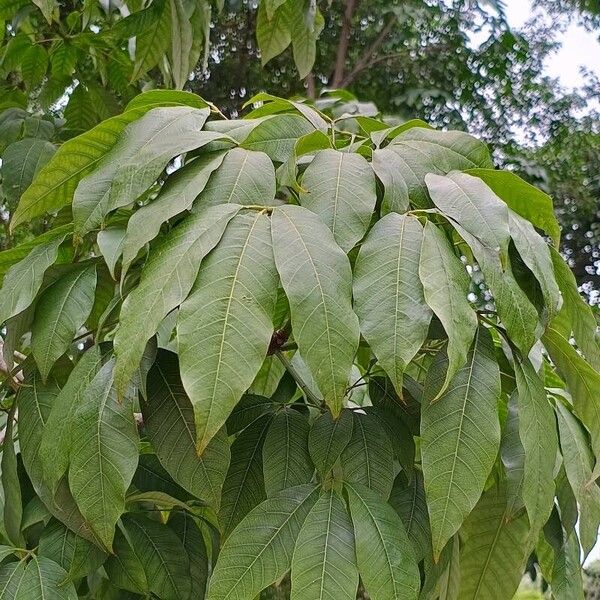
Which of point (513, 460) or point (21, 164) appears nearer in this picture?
point (513, 460)

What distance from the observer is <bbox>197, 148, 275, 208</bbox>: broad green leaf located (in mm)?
600

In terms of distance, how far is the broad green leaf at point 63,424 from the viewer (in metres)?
0.60

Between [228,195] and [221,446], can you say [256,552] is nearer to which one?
[221,446]

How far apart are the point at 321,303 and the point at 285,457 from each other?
0.18 metres

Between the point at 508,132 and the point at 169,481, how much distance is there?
3060mm

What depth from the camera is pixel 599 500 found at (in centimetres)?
68

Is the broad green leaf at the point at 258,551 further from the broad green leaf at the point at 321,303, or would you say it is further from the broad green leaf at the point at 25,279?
the broad green leaf at the point at 25,279

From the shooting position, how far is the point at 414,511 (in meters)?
0.67

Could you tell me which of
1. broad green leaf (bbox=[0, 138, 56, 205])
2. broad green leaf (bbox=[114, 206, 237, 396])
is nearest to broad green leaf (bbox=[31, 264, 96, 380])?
broad green leaf (bbox=[114, 206, 237, 396])

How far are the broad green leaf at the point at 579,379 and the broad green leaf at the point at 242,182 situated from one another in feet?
0.74

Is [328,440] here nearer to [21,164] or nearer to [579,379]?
[579,379]

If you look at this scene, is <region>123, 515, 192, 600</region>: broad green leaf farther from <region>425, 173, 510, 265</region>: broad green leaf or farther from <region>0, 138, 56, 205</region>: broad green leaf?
<region>0, 138, 56, 205</region>: broad green leaf

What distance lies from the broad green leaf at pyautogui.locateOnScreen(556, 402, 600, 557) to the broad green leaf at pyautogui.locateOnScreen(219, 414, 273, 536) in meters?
0.22

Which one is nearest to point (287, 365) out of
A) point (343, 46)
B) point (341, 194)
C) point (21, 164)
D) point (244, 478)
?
point (244, 478)
